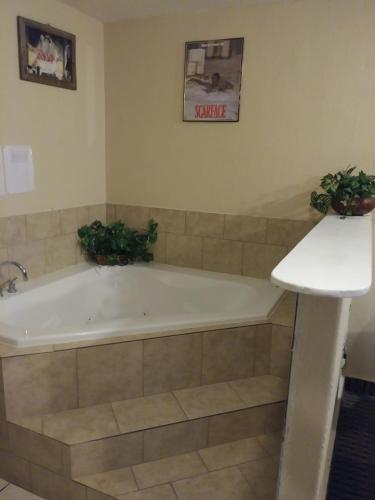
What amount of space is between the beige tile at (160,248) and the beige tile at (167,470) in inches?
56.3

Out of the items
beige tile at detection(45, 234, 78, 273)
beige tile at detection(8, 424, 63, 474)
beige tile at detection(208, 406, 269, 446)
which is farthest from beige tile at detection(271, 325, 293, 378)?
beige tile at detection(45, 234, 78, 273)

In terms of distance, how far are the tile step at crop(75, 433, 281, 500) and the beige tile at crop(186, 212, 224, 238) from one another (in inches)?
53.3

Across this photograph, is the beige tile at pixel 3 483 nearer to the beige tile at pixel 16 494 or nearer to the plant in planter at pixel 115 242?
the beige tile at pixel 16 494

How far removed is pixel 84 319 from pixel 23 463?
0.94 meters

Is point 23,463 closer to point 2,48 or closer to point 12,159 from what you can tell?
point 12,159

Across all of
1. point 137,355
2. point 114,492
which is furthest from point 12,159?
point 114,492

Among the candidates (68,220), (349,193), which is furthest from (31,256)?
(349,193)

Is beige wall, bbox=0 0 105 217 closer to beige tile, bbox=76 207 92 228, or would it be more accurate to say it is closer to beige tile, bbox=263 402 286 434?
beige tile, bbox=76 207 92 228

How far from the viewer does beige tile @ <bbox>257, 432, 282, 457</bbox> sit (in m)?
1.77

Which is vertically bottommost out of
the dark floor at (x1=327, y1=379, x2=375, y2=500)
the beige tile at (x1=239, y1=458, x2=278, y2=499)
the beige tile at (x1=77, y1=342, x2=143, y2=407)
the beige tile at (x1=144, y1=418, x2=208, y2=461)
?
the dark floor at (x1=327, y1=379, x2=375, y2=500)

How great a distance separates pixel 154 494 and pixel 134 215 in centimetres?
185

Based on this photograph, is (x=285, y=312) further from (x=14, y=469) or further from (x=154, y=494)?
(x=14, y=469)

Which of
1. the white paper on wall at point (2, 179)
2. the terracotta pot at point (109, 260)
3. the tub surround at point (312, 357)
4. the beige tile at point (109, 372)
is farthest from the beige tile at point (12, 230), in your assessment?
the tub surround at point (312, 357)

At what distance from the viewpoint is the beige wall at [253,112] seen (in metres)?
2.19
